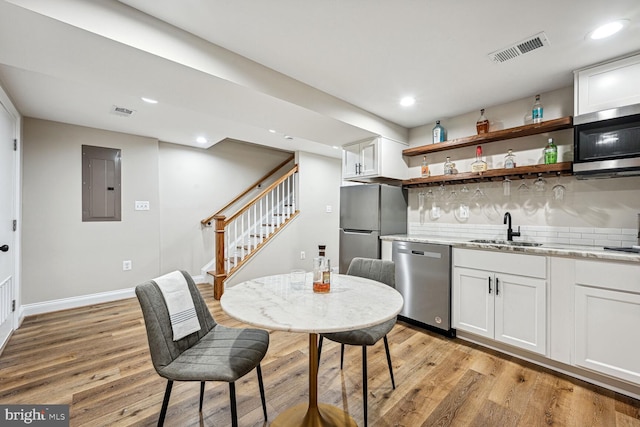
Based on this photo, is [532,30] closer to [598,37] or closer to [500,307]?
[598,37]

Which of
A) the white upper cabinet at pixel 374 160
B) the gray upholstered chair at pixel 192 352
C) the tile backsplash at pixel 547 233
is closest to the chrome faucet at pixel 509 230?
the tile backsplash at pixel 547 233

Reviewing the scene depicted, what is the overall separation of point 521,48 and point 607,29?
0.44 metres

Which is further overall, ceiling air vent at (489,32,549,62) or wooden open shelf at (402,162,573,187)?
wooden open shelf at (402,162,573,187)

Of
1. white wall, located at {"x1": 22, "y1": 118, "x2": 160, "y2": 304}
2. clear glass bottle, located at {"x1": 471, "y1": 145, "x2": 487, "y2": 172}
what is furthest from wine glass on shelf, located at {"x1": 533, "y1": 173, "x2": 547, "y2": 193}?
white wall, located at {"x1": 22, "y1": 118, "x2": 160, "y2": 304}

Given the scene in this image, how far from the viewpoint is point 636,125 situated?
201 centimetres

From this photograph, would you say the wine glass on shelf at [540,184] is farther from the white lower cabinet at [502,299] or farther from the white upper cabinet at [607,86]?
the white lower cabinet at [502,299]

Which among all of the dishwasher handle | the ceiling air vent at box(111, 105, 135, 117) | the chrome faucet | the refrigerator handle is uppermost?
the ceiling air vent at box(111, 105, 135, 117)

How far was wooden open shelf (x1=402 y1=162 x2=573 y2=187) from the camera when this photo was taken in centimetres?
244

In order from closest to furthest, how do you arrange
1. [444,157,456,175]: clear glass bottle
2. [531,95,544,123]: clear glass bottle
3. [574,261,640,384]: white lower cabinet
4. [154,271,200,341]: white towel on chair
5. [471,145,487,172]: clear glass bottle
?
[154,271,200,341]: white towel on chair
[574,261,640,384]: white lower cabinet
[531,95,544,123]: clear glass bottle
[471,145,487,172]: clear glass bottle
[444,157,456,175]: clear glass bottle

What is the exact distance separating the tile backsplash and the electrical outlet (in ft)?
12.4

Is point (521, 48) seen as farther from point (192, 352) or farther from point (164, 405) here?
point (164, 405)

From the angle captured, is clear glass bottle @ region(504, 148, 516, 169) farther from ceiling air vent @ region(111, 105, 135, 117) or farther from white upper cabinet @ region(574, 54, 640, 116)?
ceiling air vent @ region(111, 105, 135, 117)

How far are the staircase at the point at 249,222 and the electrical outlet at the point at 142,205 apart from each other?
88cm

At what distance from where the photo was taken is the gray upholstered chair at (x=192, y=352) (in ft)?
4.18
